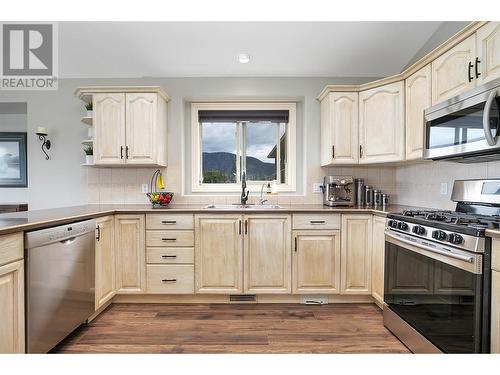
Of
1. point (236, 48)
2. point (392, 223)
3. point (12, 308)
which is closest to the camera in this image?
point (12, 308)

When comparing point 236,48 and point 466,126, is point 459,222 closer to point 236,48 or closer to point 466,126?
point 466,126

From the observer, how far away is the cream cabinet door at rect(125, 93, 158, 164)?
9.25 feet

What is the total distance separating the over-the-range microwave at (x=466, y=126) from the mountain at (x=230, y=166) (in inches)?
69.5

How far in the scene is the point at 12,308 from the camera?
54.4 inches

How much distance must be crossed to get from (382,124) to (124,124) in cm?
257

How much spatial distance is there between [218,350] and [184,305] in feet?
2.76

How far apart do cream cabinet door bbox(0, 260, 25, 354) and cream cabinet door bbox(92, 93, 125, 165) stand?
5.22ft

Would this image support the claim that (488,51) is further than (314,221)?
No

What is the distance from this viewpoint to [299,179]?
3320mm

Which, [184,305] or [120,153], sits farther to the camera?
[120,153]

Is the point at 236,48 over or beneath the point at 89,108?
over

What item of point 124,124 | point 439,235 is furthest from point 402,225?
point 124,124

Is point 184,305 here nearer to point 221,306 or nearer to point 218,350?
point 221,306

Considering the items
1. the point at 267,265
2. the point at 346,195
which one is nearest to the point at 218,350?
the point at 267,265
